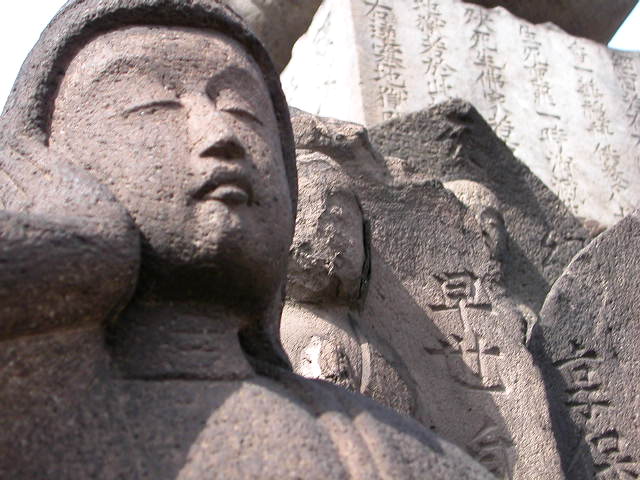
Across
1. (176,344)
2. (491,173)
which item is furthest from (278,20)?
(176,344)

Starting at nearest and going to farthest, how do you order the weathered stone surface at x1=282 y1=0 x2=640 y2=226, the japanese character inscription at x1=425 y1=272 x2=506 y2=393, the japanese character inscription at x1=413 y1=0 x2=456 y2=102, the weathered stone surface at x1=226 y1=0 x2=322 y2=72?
the japanese character inscription at x1=425 y1=272 x2=506 y2=393 → the weathered stone surface at x1=282 y1=0 x2=640 y2=226 → the japanese character inscription at x1=413 y1=0 x2=456 y2=102 → the weathered stone surface at x1=226 y1=0 x2=322 y2=72

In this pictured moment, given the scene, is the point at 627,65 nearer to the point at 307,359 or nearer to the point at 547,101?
the point at 547,101

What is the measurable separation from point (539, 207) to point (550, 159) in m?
0.93

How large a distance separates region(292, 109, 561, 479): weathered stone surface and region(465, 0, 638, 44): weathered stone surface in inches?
90.8

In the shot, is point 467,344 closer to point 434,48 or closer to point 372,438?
point 372,438

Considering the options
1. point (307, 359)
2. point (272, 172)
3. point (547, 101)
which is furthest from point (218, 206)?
point (547, 101)

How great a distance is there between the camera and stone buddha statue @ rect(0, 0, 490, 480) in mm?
1424

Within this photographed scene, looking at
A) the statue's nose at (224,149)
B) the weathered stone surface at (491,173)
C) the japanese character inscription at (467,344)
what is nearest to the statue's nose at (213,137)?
the statue's nose at (224,149)

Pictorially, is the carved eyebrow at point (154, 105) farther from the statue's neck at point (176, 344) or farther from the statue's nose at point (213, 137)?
the statue's neck at point (176, 344)

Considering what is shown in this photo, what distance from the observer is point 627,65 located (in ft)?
16.3

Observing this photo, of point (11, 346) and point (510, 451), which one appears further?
point (510, 451)

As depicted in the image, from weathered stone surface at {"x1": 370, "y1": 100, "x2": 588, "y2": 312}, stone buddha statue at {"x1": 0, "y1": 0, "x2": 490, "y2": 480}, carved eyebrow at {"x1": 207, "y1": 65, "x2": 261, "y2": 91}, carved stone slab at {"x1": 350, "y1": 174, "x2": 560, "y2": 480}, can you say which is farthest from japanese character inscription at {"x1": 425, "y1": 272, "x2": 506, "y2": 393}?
carved eyebrow at {"x1": 207, "y1": 65, "x2": 261, "y2": 91}

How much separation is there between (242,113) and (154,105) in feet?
0.50

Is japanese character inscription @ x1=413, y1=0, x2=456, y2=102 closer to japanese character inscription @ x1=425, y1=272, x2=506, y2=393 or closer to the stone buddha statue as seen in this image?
japanese character inscription @ x1=425, y1=272, x2=506, y2=393
